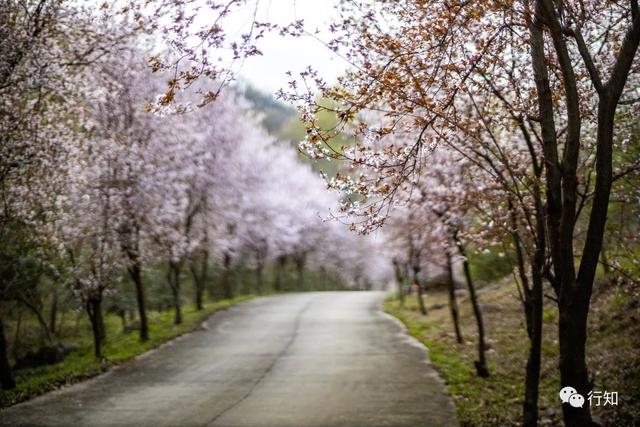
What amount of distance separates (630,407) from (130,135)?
14796mm

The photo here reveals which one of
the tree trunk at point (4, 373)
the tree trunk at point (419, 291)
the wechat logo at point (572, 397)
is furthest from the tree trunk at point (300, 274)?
the wechat logo at point (572, 397)

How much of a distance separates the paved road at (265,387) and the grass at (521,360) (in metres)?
0.53

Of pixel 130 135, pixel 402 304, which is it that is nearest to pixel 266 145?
pixel 402 304

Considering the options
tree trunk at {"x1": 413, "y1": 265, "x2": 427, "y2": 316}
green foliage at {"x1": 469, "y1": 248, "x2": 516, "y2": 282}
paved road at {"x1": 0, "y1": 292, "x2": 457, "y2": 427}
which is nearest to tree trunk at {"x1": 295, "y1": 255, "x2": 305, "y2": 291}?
tree trunk at {"x1": 413, "y1": 265, "x2": 427, "y2": 316}

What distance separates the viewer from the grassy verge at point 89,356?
462 inches

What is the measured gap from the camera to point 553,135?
5.66m

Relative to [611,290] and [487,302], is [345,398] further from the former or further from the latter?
[487,302]

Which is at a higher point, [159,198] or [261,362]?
[159,198]

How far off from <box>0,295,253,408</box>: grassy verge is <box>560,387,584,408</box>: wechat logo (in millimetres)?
9503

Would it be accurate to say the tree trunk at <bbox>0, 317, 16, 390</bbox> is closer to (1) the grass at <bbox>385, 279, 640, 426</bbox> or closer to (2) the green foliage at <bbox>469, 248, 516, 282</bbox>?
(1) the grass at <bbox>385, 279, 640, 426</bbox>

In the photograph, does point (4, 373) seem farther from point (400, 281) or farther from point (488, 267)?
point (400, 281)

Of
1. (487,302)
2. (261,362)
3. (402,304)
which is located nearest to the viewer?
(261,362)

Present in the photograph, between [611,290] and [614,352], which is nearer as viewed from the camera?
[614,352]

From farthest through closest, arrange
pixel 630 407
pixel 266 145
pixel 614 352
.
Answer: pixel 266 145 < pixel 614 352 < pixel 630 407
